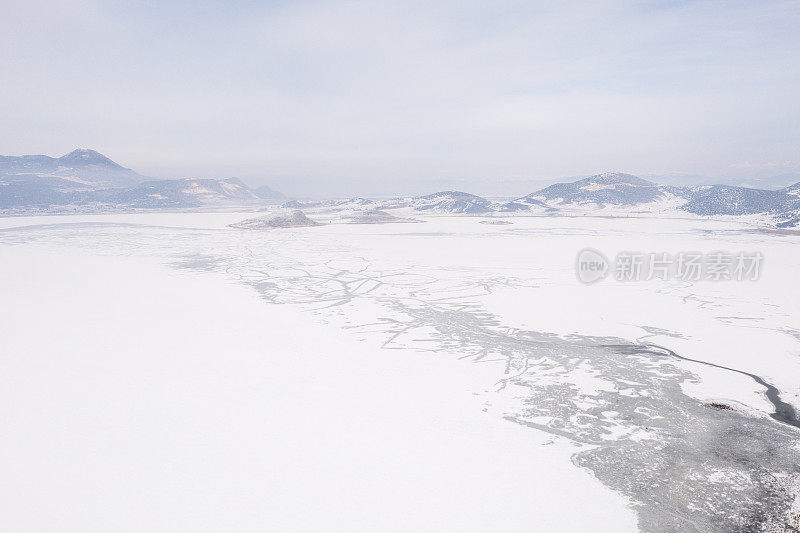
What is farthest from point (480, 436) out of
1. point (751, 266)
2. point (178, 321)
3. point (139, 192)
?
point (139, 192)

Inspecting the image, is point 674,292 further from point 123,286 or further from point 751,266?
point 123,286

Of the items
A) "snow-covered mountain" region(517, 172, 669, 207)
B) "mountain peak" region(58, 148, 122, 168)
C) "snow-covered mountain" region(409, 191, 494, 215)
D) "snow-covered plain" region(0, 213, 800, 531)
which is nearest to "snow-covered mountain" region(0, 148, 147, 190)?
"mountain peak" region(58, 148, 122, 168)

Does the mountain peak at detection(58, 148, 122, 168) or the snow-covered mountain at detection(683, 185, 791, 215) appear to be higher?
the mountain peak at detection(58, 148, 122, 168)

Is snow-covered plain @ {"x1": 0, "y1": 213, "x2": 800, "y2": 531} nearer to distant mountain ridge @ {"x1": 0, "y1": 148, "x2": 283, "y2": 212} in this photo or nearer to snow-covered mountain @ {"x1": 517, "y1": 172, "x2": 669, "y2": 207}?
snow-covered mountain @ {"x1": 517, "y1": 172, "x2": 669, "y2": 207}

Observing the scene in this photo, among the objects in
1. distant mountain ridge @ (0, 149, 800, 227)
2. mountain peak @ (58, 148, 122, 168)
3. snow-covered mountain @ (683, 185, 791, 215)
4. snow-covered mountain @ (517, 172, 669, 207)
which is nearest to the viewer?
snow-covered mountain @ (683, 185, 791, 215)

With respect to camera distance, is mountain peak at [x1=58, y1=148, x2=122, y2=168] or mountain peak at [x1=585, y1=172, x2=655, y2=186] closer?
mountain peak at [x1=585, y1=172, x2=655, y2=186]

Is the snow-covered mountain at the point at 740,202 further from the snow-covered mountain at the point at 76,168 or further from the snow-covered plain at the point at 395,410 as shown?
the snow-covered mountain at the point at 76,168

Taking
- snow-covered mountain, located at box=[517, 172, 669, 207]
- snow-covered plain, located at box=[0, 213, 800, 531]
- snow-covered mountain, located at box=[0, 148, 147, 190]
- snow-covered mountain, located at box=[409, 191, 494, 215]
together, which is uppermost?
snow-covered mountain, located at box=[0, 148, 147, 190]

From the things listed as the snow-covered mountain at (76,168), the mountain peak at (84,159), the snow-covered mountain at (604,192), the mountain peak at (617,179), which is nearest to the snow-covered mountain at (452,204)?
the snow-covered mountain at (604,192)
